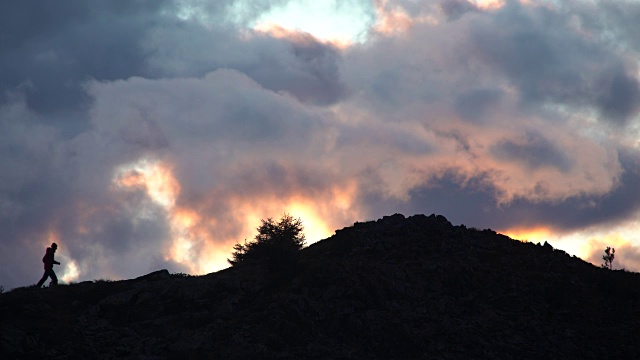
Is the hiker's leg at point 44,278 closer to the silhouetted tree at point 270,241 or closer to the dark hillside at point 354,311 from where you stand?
the dark hillside at point 354,311

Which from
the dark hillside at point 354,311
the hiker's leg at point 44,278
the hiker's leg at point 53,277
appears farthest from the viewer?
the hiker's leg at point 53,277

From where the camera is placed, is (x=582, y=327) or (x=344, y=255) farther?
(x=344, y=255)

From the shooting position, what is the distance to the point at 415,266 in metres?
43.1

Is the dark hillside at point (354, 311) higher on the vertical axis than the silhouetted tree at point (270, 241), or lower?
lower

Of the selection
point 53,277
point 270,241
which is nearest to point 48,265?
point 53,277

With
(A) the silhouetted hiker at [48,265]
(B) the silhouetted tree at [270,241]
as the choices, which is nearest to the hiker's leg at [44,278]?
(A) the silhouetted hiker at [48,265]

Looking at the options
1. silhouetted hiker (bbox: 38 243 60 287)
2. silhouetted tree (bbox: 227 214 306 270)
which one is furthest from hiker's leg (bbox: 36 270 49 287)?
silhouetted tree (bbox: 227 214 306 270)

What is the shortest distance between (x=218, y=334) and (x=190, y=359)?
2.48 meters

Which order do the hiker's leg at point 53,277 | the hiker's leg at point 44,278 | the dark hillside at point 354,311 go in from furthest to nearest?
the hiker's leg at point 53,277 < the hiker's leg at point 44,278 < the dark hillside at point 354,311

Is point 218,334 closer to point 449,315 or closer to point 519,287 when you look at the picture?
point 449,315

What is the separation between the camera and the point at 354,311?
37.2 m

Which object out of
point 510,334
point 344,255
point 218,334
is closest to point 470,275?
point 510,334

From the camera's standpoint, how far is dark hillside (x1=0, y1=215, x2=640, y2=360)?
34.2 meters

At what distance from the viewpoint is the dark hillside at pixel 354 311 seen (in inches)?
1346
